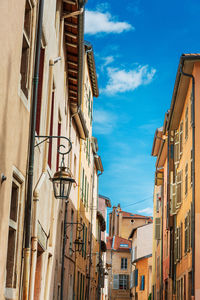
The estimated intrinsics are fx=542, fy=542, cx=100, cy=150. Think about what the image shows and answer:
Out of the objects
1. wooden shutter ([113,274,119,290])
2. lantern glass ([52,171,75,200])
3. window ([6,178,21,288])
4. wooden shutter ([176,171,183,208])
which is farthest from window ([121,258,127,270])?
window ([6,178,21,288])

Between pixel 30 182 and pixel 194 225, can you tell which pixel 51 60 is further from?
pixel 194 225

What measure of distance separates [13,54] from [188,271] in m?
16.3

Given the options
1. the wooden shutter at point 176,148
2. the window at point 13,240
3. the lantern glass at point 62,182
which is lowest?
the window at point 13,240

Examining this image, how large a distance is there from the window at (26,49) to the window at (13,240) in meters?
→ 1.63

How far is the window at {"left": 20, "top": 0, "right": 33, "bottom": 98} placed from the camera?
8.92 metres

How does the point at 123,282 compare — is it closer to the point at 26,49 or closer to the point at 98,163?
the point at 98,163

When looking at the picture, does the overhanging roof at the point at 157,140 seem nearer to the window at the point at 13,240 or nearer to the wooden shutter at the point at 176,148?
the wooden shutter at the point at 176,148

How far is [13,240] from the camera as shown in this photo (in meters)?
8.31

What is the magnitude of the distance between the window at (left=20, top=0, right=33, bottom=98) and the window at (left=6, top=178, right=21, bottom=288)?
1.63 m

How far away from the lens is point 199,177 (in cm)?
2075

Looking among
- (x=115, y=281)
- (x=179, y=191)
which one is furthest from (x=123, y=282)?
(x=179, y=191)

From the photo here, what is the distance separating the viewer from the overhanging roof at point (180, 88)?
20938 millimetres

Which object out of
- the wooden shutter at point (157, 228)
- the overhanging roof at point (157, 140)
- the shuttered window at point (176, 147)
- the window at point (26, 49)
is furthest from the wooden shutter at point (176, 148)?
the window at point (26, 49)

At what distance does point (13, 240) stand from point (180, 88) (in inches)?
644
